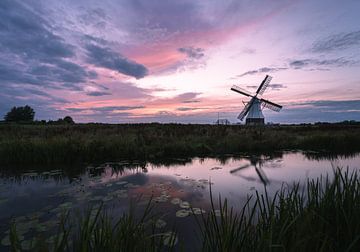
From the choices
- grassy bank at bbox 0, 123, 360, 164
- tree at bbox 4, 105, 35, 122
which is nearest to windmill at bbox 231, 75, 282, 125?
grassy bank at bbox 0, 123, 360, 164

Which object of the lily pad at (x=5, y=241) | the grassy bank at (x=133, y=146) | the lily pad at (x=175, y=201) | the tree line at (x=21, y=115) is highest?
the tree line at (x=21, y=115)

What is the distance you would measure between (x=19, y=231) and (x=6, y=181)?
Result: 189 inches

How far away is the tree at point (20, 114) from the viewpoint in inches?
2211

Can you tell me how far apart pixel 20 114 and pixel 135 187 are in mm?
66291

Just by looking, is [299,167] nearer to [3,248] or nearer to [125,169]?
[125,169]

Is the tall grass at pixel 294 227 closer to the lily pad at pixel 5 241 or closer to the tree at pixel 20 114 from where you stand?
the lily pad at pixel 5 241

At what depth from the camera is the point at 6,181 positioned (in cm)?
791

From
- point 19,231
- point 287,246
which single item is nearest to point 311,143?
point 287,246

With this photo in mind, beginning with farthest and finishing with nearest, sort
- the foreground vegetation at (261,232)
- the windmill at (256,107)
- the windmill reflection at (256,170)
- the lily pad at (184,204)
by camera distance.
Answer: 1. the windmill at (256,107)
2. the windmill reflection at (256,170)
3. the lily pad at (184,204)
4. the foreground vegetation at (261,232)

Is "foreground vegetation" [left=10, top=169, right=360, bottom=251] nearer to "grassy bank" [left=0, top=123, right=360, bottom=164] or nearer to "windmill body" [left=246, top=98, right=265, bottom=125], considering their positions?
"grassy bank" [left=0, top=123, right=360, bottom=164]

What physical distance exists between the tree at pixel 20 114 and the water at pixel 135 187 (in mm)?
58105

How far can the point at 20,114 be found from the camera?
58.6 meters

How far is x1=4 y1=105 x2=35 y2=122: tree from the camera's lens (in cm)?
5616

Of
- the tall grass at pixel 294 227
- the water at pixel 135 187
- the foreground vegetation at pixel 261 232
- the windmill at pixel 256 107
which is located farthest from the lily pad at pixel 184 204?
the windmill at pixel 256 107
